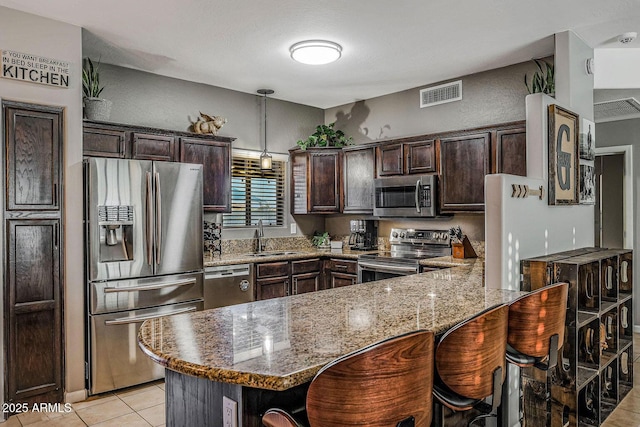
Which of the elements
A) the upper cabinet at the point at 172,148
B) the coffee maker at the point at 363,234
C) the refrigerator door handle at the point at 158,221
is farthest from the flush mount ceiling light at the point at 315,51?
the coffee maker at the point at 363,234

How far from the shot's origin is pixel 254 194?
5.38 m

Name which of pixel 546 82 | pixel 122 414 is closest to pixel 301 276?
pixel 122 414

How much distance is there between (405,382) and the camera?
4.18 ft

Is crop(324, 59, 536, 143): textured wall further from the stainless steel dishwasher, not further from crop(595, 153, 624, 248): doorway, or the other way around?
the stainless steel dishwasher

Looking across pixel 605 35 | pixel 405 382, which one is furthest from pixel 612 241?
pixel 405 382

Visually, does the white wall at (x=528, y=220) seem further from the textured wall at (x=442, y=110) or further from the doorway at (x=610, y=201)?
the doorway at (x=610, y=201)

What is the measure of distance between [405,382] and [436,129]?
13.4 ft

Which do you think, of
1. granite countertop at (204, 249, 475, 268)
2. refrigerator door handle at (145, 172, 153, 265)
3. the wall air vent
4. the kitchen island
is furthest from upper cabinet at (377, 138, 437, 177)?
refrigerator door handle at (145, 172, 153, 265)

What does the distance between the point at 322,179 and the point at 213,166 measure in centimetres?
145

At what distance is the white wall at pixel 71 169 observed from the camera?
3236 mm

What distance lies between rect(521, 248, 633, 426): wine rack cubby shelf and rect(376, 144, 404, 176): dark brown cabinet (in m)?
2.00

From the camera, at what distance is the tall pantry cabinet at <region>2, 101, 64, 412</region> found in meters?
3.06

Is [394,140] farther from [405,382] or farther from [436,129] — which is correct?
[405,382]

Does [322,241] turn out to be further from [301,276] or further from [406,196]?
[406,196]
